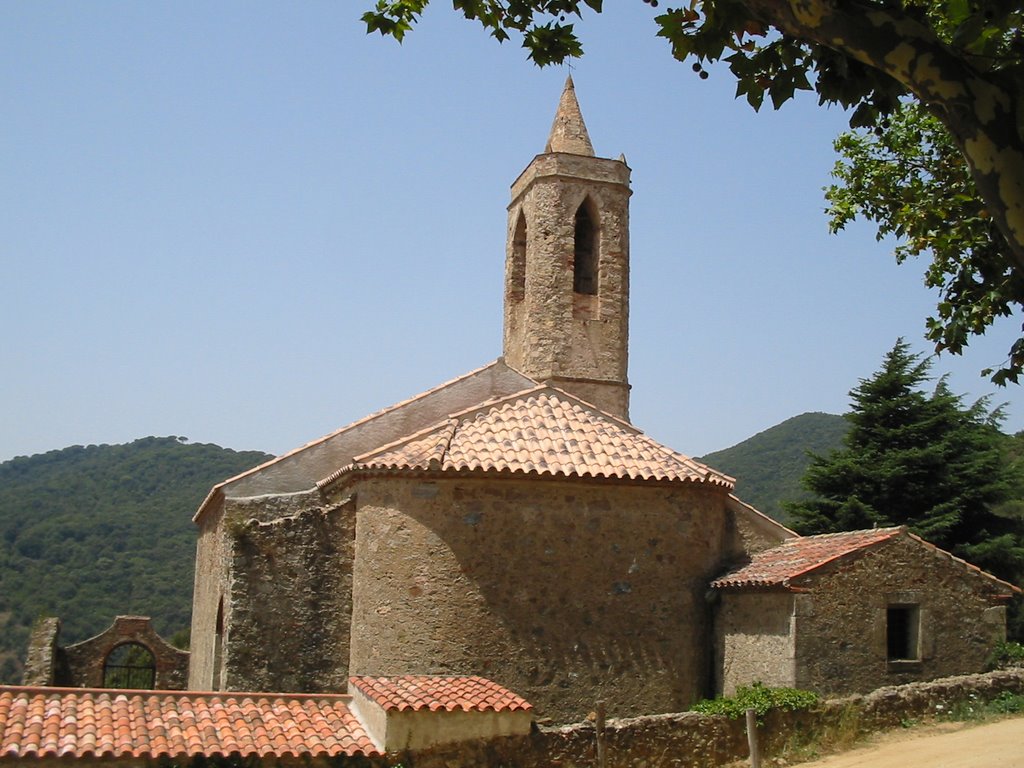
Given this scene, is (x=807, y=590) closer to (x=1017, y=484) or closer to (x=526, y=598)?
(x=526, y=598)

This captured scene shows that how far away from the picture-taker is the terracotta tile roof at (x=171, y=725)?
9.70 metres

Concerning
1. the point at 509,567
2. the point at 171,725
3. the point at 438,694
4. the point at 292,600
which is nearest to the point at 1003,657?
the point at 509,567

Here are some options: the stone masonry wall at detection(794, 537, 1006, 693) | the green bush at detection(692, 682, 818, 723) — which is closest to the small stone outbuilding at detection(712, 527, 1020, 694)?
the stone masonry wall at detection(794, 537, 1006, 693)

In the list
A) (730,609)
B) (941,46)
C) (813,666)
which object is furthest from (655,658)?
(941,46)

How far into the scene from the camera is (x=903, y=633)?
1370 cm

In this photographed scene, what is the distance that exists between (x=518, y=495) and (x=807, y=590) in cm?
372

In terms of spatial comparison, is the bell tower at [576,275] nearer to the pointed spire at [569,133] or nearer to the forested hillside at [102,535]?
the pointed spire at [569,133]

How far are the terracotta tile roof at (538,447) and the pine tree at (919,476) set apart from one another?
10.1 metres

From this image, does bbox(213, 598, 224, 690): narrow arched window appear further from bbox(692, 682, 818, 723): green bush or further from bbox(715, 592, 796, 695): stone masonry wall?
bbox(715, 592, 796, 695): stone masonry wall

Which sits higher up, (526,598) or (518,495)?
(518,495)

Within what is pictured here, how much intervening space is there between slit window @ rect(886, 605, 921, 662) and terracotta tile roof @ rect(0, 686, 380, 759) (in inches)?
279

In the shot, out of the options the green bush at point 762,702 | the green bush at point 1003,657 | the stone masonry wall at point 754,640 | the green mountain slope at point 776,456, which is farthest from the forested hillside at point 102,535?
the green bush at point 1003,657

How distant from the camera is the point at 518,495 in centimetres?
1350

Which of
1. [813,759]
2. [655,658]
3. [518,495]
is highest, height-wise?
[518,495]
